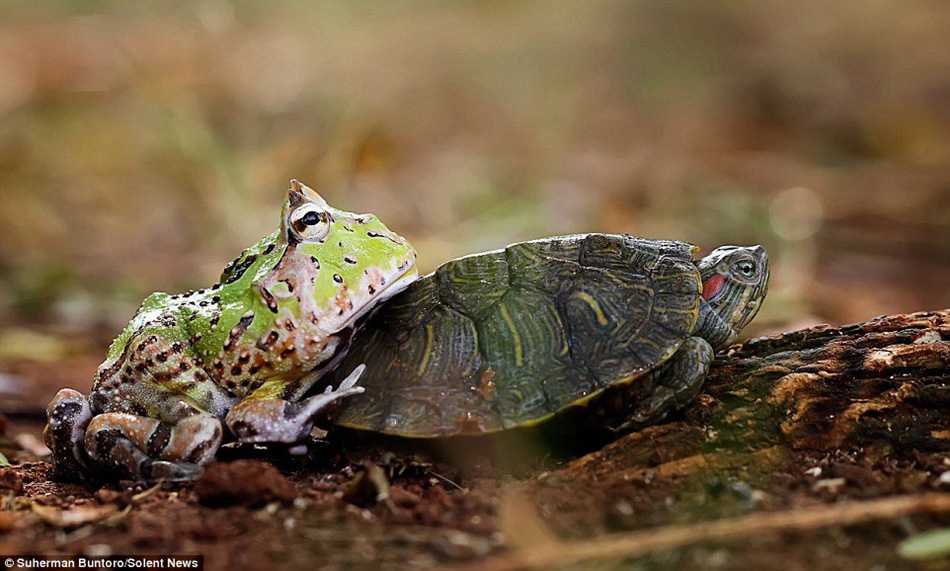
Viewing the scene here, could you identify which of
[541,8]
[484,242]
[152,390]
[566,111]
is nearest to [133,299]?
[484,242]

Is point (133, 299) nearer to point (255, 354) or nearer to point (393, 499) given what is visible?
point (255, 354)

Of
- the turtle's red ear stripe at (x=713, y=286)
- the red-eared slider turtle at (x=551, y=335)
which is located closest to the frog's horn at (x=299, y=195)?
the red-eared slider turtle at (x=551, y=335)

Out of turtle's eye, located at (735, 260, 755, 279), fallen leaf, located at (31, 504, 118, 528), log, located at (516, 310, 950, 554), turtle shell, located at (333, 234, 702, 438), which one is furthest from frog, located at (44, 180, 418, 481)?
turtle's eye, located at (735, 260, 755, 279)

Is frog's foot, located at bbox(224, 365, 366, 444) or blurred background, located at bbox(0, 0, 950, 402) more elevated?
blurred background, located at bbox(0, 0, 950, 402)

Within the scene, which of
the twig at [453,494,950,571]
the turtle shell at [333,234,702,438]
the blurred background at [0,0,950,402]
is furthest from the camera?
the blurred background at [0,0,950,402]

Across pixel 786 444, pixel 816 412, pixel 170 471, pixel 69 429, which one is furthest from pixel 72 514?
pixel 816 412

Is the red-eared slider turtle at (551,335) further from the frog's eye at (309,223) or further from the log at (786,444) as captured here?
the frog's eye at (309,223)

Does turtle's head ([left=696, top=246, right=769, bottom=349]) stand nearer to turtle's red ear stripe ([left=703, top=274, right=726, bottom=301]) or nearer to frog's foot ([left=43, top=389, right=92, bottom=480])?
turtle's red ear stripe ([left=703, top=274, right=726, bottom=301])
